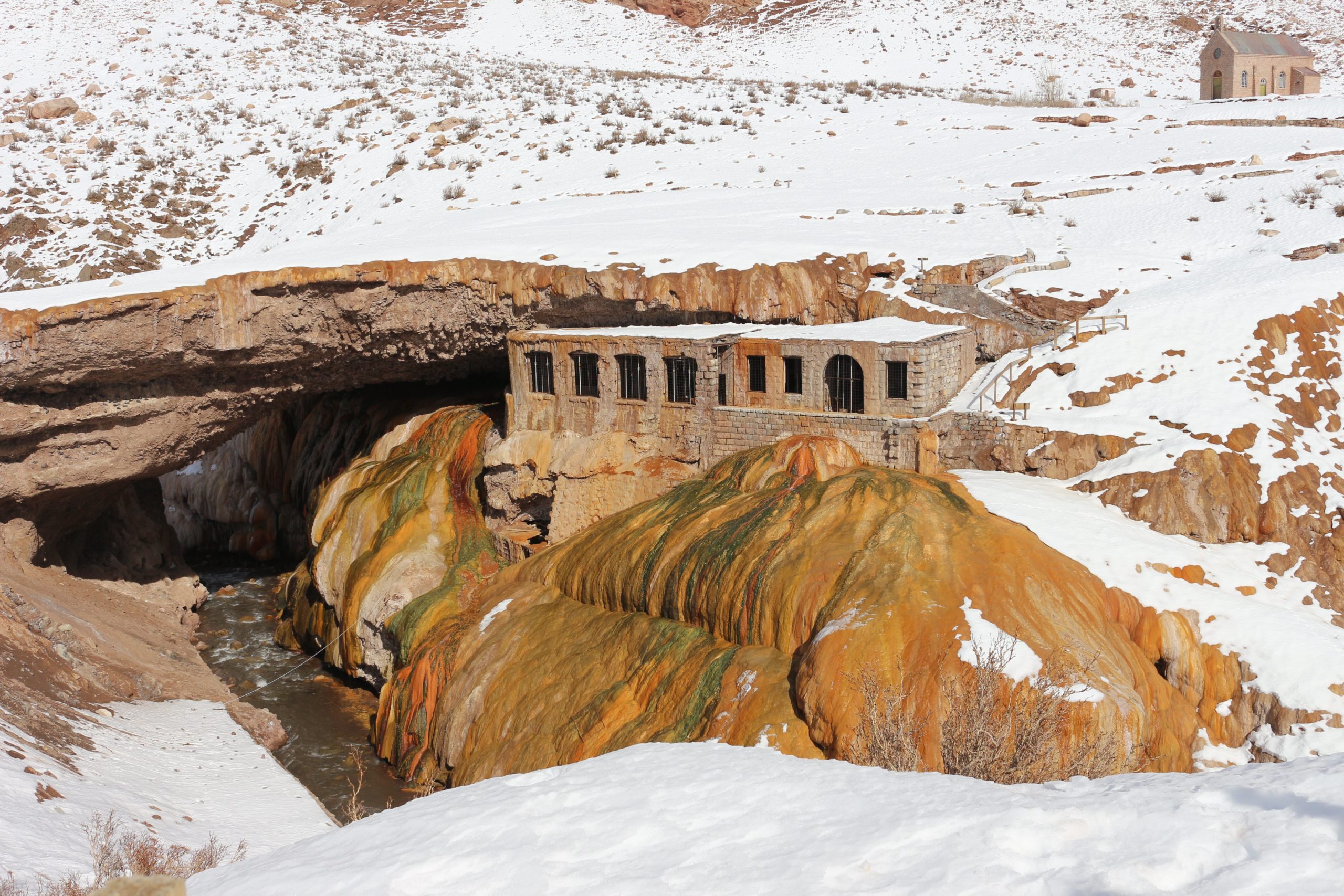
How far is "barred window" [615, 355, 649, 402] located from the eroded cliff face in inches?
76.4

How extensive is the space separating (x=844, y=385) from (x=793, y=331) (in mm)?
1916

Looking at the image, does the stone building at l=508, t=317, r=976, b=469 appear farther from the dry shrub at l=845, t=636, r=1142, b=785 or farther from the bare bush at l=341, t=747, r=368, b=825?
the bare bush at l=341, t=747, r=368, b=825

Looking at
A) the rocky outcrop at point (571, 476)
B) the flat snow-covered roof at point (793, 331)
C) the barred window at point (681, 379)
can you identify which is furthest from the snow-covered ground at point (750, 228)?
the rocky outcrop at point (571, 476)

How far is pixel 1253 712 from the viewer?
1727 centimetres

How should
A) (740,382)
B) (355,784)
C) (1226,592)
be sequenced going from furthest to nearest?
(740,382)
(355,784)
(1226,592)

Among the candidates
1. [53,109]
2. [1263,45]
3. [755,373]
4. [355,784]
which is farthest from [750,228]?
[53,109]

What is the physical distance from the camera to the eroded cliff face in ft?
85.1

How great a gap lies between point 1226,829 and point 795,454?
594 inches

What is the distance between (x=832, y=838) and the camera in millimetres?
7902

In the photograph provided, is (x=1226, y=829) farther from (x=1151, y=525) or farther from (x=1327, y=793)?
(x=1151, y=525)

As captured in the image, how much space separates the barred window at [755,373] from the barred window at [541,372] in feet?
17.0

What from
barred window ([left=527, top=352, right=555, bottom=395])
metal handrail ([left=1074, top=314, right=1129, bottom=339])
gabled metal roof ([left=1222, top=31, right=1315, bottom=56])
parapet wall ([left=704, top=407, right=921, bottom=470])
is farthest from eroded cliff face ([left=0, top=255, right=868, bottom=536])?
gabled metal roof ([left=1222, top=31, right=1315, bottom=56])

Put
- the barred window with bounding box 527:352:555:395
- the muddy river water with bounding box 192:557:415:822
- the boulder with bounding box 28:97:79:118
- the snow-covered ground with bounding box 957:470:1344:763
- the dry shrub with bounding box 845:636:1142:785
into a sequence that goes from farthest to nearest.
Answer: the boulder with bounding box 28:97:79:118, the barred window with bounding box 527:352:555:395, the muddy river water with bounding box 192:557:415:822, the snow-covered ground with bounding box 957:470:1344:763, the dry shrub with bounding box 845:636:1142:785

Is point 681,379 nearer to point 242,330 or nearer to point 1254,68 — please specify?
point 242,330
